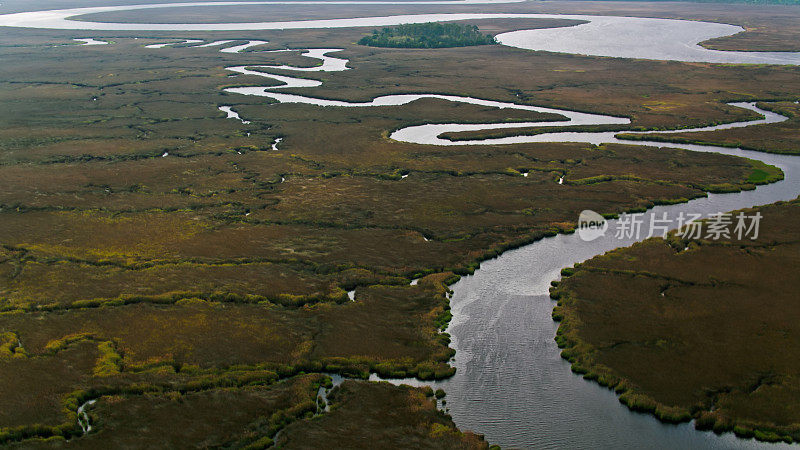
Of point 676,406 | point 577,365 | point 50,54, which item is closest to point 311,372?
point 577,365

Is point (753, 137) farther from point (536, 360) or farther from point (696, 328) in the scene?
point (536, 360)

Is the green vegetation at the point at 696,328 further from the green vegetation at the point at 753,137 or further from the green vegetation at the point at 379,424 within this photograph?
the green vegetation at the point at 753,137

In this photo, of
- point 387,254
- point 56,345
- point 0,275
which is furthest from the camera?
point 387,254

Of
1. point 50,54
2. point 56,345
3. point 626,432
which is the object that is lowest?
point 626,432

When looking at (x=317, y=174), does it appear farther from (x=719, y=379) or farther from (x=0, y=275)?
(x=719, y=379)

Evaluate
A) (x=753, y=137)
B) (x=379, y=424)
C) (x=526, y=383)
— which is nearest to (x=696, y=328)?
(x=526, y=383)
